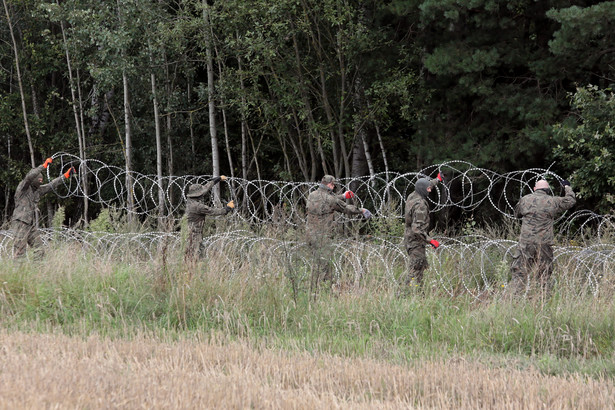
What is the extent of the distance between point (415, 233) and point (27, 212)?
6296 mm

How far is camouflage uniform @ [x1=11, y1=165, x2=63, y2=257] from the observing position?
11391 mm

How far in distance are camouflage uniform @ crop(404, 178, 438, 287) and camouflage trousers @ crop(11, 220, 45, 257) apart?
5831mm

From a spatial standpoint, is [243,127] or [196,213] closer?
[196,213]

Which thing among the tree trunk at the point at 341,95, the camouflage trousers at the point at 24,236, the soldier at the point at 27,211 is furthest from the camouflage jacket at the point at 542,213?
the tree trunk at the point at 341,95

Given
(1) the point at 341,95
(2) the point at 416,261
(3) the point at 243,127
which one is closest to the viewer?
(2) the point at 416,261

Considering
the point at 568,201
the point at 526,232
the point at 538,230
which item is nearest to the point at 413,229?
the point at 526,232

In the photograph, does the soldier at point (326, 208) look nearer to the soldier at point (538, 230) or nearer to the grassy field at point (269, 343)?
the grassy field at point (269, 343)

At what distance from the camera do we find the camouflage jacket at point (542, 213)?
9359 millimetres

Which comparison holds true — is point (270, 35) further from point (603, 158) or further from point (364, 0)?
point (603, 158)

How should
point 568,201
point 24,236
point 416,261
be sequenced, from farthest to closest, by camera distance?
point 24,236
point 416,261
point 568,201

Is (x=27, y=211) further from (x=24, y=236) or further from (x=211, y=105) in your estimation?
(x=211, y=105)

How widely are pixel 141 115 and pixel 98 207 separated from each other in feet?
10.5

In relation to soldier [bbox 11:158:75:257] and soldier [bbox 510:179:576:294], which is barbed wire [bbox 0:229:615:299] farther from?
soldier [bbox 11:158:75:257]

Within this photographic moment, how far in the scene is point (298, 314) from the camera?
764 centimetres
